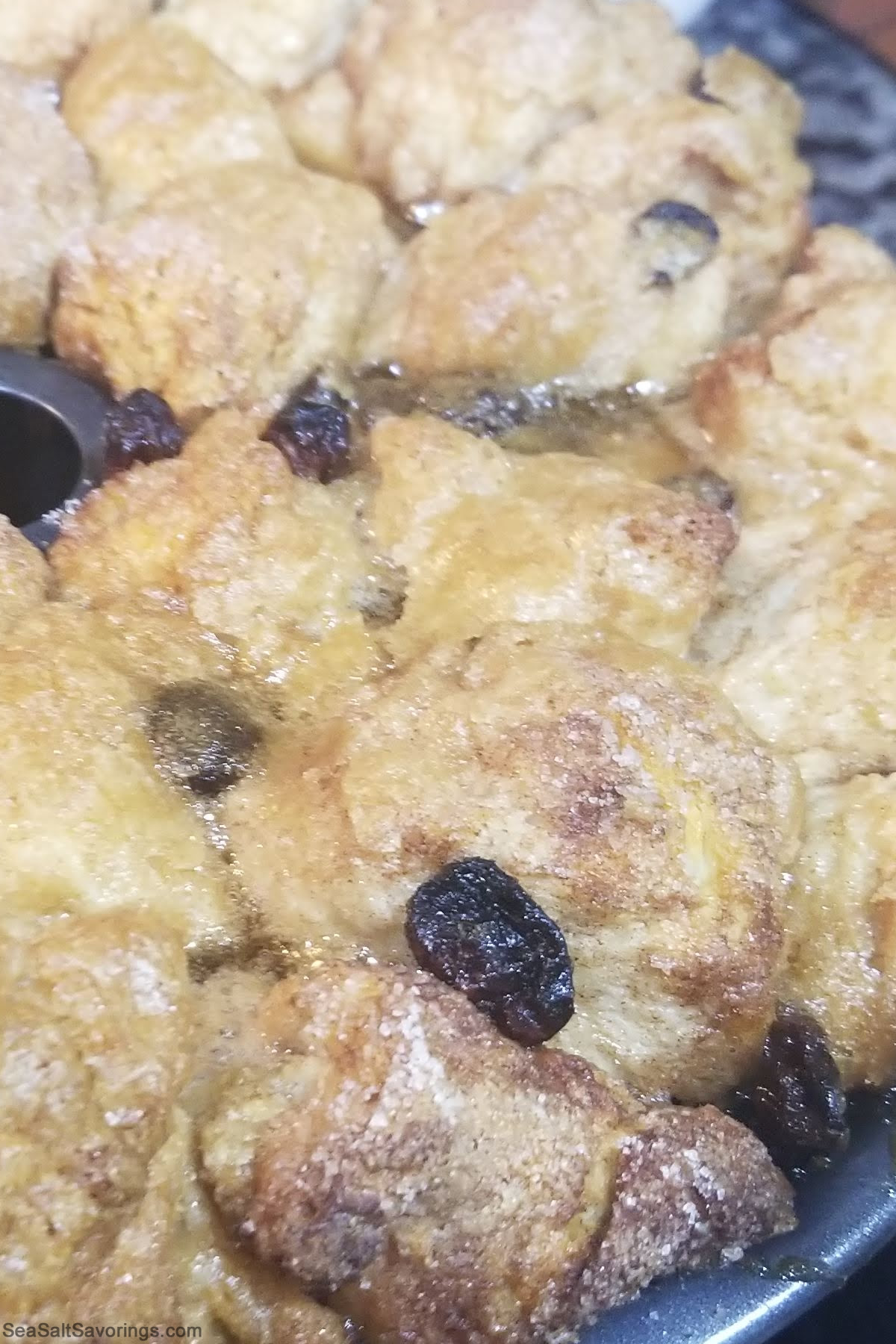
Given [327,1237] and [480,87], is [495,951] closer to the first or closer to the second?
→ [327,1237]

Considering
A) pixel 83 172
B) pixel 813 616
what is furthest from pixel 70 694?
pixel 83 172

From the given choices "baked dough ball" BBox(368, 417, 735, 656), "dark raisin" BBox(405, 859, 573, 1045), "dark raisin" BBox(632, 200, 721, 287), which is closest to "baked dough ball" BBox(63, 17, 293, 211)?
"dark raisin" BBox(632, 200, 721, 287)

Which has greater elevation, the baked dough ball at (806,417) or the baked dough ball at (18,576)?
the baked dough ball at (806,417)

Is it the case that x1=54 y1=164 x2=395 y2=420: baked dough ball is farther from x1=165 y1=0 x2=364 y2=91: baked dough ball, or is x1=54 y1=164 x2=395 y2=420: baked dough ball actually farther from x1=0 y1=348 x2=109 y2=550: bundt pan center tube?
x1=165 y1=0 x2=364 y2=91: baked dough ball

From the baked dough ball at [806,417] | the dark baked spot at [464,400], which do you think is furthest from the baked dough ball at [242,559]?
the baked dough ball at [806,417]

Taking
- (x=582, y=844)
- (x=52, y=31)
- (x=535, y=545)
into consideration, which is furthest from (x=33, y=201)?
(x=582, y=844)

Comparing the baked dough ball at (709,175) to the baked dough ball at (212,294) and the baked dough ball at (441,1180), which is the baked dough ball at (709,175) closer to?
the baked dough ball at (212,294)

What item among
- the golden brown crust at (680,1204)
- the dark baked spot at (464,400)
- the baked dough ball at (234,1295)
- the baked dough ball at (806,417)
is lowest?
the baked dough ball at (234,1295)

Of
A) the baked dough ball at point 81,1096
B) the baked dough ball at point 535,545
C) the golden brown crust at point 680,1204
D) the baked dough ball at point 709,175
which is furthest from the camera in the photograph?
the baked dough ball at point 709,175
